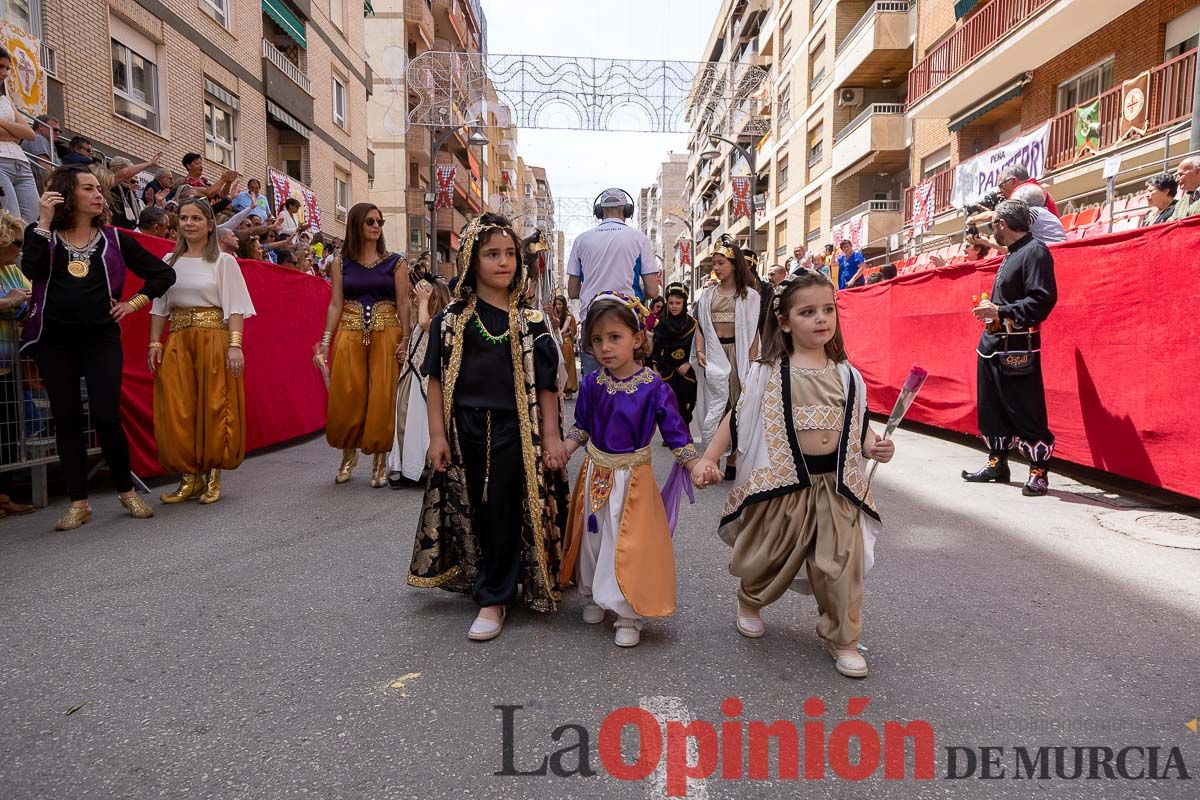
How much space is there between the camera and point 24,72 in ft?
30.0

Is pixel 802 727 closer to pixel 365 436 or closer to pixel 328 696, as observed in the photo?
pixel 328 696

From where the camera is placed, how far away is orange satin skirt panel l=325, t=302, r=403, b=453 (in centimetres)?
564

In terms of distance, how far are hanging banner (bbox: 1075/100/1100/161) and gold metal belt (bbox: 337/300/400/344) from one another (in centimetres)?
1391

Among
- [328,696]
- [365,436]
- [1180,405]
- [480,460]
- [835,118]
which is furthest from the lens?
[835,118]

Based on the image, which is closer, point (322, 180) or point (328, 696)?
point (328, 696)

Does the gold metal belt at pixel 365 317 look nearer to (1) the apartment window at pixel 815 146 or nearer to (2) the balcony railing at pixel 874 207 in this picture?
(2) the balcony railing at pixel 874 207

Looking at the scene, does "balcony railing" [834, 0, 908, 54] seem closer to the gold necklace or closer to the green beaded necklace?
the gold necklace

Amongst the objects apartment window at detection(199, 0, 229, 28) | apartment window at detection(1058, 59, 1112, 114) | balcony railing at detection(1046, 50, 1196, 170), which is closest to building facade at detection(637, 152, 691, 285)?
apartment window at detection(1058, 59, 1112, 114)

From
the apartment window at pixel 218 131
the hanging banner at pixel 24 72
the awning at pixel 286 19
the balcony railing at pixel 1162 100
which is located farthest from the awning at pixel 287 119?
the balcony railing at pixel 1162 100

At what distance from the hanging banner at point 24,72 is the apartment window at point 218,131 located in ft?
19.0

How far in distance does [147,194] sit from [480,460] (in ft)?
28.1

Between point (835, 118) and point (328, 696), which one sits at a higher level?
point (835, 118)

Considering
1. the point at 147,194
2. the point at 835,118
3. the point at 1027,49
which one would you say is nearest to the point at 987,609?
the point at 147,194

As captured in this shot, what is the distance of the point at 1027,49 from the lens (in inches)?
623
